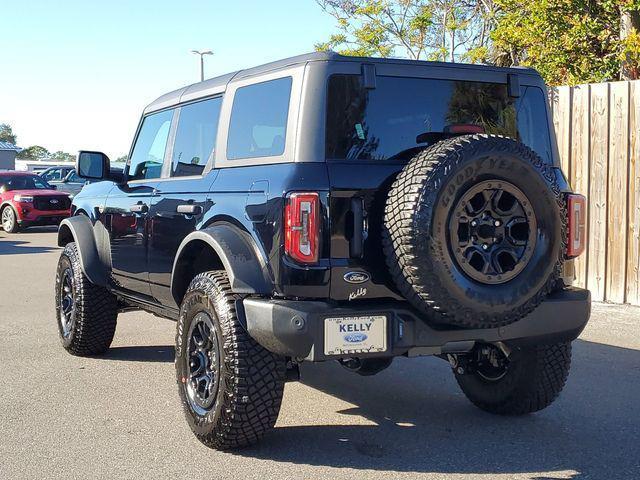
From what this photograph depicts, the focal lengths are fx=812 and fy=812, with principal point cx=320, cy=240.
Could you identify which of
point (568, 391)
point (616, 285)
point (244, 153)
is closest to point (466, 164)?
point (244, 153)

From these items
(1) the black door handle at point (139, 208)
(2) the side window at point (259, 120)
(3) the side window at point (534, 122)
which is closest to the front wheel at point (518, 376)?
(3) the side window at point (534, 122)

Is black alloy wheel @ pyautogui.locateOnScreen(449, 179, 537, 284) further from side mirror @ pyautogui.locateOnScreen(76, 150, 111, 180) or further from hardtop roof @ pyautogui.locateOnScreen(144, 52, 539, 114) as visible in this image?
side mirror @ pyautogui.locateOnScreen(76, 150, 111, 180)

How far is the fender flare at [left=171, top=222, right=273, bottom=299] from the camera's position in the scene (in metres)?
4.01

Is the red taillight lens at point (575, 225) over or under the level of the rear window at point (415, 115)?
under

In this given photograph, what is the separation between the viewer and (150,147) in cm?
601

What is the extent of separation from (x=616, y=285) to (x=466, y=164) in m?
5.69

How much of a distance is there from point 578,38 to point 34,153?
98.8 metres

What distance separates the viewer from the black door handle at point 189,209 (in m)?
4.70

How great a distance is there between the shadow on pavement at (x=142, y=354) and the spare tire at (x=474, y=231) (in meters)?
3.36

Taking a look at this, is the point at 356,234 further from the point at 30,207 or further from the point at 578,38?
the point at 30,207

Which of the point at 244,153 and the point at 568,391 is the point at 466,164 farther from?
the point at 568,391

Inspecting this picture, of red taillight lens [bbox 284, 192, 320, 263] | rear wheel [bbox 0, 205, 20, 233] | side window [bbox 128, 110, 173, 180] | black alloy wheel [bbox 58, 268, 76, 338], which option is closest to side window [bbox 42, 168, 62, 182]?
rear wheel [bbox 0, 205, 20, 233]

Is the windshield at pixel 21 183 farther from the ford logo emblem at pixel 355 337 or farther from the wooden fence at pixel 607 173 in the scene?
the ford logo emblem at pixel 355 337

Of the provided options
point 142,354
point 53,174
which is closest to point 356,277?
point 142,354
